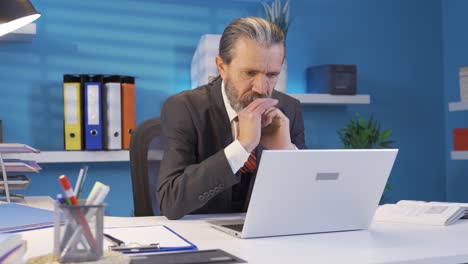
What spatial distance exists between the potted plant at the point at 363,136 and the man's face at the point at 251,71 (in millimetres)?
1604

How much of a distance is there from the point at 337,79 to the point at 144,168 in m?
1.69

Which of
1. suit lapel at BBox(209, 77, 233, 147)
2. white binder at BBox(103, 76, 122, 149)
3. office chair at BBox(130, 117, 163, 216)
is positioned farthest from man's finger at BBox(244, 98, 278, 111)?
white binder at BBox(103, 76, 122, 149)

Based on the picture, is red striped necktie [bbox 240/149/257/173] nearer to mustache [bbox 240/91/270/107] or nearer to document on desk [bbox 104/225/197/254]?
mustache [bbox 240/91/270/107]

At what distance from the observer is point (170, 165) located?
169 cm

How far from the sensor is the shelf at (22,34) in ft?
8.73

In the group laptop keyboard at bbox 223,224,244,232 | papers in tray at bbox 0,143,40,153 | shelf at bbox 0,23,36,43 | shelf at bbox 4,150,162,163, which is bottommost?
laptop keyboard at bbox 223,224,244,232

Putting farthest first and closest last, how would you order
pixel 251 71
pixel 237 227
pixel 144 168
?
pixel 144 168, pixel 251 71, pixel 237 227

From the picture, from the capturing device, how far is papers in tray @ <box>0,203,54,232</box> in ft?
4.26

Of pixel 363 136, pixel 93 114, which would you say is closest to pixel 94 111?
pixel 93 114

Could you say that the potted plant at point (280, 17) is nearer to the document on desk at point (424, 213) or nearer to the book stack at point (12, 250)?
the document on desk at point (424, 213)

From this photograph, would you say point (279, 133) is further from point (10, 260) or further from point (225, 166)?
point (10, 260)

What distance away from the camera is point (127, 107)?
9.16 feet

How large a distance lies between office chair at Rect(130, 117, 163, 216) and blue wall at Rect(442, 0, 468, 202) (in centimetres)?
241

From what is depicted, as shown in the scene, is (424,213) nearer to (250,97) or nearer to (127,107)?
(250,97)
